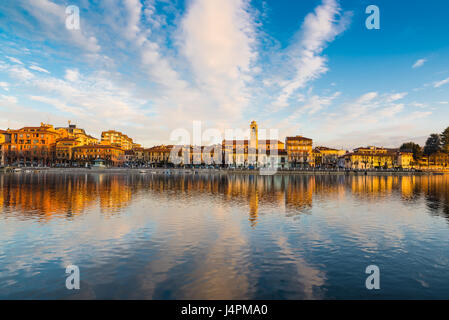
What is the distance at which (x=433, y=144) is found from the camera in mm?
133250

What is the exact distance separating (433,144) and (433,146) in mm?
980

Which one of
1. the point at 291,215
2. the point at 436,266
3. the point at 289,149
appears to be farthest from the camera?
the point at 289,149

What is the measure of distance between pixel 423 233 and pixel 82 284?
1587cm

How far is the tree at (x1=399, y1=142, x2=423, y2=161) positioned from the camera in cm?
13862

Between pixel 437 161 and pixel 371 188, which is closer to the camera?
pixel 371 188

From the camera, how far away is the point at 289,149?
129750mm

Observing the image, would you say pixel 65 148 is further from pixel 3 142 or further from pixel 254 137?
pixel 254 137

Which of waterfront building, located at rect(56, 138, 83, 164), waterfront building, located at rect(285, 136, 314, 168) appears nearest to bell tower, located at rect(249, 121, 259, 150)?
waterfront building, located at rect(285, 136, 314, 168)

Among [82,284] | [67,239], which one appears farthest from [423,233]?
[67,239]

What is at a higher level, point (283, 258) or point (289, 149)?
point (289, 149)

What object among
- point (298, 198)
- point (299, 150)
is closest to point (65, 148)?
point (299, 150)

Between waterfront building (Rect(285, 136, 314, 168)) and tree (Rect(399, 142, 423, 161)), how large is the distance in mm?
53037

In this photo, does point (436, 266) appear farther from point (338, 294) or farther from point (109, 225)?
point (109, 225)
